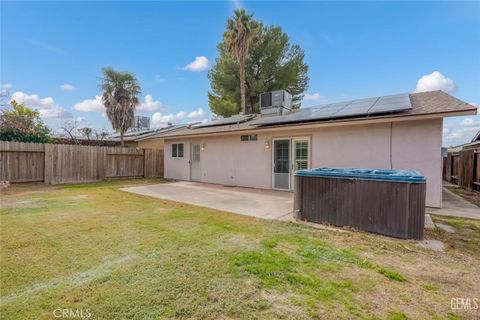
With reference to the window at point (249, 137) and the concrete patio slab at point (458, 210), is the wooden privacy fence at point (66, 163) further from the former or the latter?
the concrete patio slab at point (458, 210)

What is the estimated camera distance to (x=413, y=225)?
3992 mm

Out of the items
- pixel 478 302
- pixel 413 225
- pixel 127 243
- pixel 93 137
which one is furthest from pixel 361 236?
pixel 93 137

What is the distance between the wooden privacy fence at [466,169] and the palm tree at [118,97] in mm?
19179

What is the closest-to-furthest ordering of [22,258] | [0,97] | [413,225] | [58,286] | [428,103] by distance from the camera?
[58,286] → [22,258] → [413,225] → [0,97] → [428,103]

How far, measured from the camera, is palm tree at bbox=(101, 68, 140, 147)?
53.7ft

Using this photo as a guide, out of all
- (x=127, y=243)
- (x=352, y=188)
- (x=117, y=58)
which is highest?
(x=117, y=58)

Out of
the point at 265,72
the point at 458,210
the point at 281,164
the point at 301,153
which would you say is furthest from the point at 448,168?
the point at 265,72

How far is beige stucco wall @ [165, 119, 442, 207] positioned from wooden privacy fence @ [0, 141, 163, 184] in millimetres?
5168

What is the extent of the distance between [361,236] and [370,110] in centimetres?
452

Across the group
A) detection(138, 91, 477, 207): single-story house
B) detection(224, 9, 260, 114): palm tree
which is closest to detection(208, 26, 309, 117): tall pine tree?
detection(224, 9, 260, 114): palm tree

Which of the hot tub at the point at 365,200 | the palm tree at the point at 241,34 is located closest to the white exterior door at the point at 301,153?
the hot tub at the point at 365,200

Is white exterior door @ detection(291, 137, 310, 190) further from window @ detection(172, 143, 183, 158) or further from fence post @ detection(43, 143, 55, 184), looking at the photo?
fence post @ detection(43, 143, 55, 184)

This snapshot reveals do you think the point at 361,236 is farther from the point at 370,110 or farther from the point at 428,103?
the point at 428,103

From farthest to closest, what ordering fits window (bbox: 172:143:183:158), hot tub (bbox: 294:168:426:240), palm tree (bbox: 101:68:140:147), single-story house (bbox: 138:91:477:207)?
palm tree (bbox: 101:68:140:147), window (bbox: 172:143:183:158), single-story house (bbox: 138:91:477:207), hot tub (bbox: 294:168:426:240)
